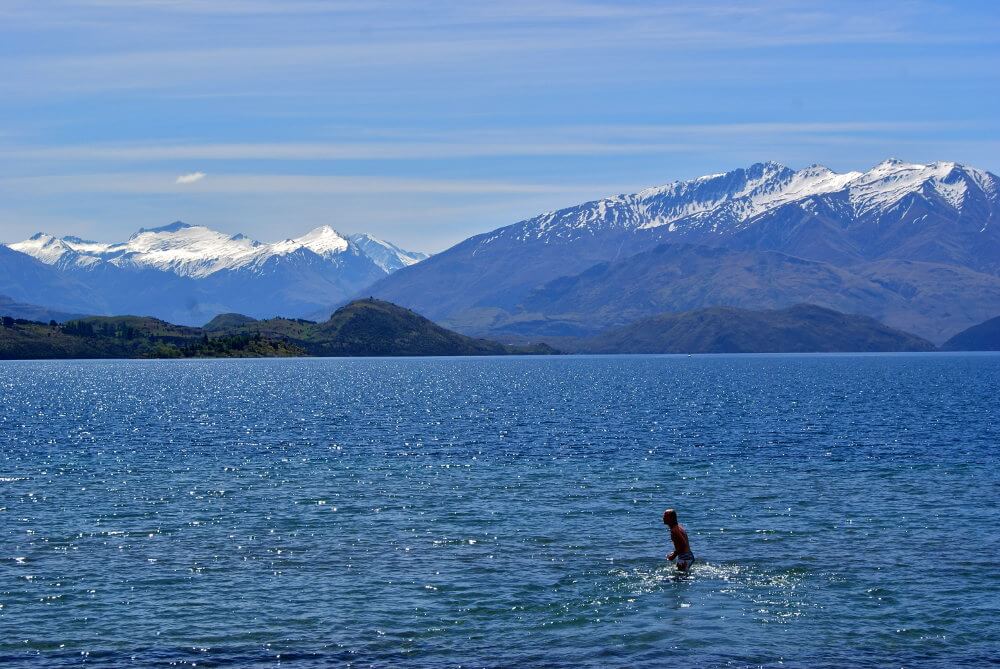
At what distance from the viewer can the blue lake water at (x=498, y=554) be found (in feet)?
140

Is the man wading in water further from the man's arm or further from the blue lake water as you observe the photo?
the blue lake water

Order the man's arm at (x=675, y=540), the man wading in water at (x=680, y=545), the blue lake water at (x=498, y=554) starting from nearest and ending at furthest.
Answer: the blue lake water at (x=498, y=554)
the man wading in water at (x=680, y=545)
the man's arm at (x=675, y=540)

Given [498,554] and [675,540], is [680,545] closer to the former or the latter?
[675,540]

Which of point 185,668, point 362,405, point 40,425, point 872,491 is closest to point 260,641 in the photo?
point 185,668

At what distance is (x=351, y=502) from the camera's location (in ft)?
244

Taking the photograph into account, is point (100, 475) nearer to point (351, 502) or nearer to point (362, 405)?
point (351, 502)

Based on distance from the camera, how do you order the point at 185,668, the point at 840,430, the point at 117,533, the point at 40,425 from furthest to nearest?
1. the point at 40,425
2. the point at 840,430
3. the point at 117,533
4. the point at 185,668

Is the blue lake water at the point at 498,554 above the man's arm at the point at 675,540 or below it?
below

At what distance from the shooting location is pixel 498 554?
5747 centimetres

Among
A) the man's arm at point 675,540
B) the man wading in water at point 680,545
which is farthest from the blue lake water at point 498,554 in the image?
the man wading in water at point 680,545

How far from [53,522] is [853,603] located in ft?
150

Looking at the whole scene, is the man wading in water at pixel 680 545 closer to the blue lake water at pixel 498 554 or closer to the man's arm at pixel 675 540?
the man's arm at pixel 675 540

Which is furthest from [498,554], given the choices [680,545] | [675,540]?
[680,545]

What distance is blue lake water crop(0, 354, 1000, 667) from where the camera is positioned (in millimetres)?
42719
